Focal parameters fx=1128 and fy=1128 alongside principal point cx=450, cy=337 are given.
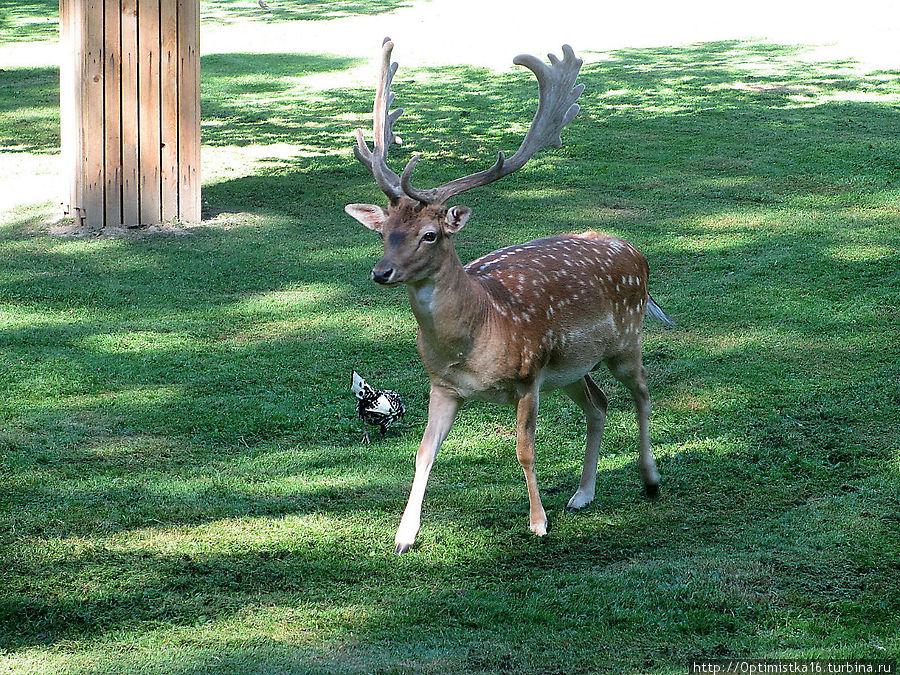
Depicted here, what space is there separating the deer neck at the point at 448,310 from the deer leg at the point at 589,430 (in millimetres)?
1006

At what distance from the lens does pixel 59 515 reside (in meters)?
5.43

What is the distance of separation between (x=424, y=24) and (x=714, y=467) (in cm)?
1997

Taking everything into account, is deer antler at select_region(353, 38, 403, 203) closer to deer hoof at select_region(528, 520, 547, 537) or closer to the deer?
the deer

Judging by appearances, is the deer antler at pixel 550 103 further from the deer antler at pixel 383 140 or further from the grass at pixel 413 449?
the grass at pixel 413 449

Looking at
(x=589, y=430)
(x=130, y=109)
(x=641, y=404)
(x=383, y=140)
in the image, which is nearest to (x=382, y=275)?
(x=383, y=140)

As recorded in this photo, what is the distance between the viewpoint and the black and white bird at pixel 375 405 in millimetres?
6184

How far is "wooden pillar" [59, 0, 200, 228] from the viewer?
32.8 ft

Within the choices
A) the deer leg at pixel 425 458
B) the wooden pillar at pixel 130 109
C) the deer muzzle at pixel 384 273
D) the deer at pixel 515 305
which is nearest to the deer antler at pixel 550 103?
the deer at pixel 515 305

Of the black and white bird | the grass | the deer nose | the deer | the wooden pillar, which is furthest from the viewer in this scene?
the wooden pillar

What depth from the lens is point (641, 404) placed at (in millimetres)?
5777

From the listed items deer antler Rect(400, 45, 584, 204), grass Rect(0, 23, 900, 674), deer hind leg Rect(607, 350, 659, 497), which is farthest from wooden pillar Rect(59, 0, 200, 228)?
deer hind leg Rect(607, 350, 659, 497)

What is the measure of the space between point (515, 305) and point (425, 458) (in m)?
0.84

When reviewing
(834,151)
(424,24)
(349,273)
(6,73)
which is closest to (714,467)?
(349,273)

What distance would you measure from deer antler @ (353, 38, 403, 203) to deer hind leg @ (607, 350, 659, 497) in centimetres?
153
